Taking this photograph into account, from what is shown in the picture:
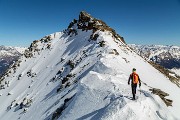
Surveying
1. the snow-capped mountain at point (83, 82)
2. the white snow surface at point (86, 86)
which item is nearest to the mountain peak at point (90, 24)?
the snow-capped mountain at point (83, 82)

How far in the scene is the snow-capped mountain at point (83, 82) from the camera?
77.1ft

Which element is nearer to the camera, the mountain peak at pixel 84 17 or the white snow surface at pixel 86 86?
the white snow surface at pixel 86 86

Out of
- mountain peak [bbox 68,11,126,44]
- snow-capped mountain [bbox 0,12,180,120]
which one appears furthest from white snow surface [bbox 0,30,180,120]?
mountain peak [bbox 68,11,126,44]

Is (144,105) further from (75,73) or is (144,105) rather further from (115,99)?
(75,73)

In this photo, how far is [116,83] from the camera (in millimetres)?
29141

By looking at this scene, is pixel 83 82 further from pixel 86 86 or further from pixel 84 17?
pixel 84 17

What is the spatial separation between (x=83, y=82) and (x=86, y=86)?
1800 mm

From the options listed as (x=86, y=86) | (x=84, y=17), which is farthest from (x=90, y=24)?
(x=86, y=86)

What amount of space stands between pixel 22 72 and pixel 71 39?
58.1 ft

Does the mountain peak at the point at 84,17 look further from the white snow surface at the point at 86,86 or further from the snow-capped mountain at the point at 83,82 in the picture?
the white snow surface at the point at 86,86

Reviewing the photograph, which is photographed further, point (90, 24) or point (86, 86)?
point (90, 24)

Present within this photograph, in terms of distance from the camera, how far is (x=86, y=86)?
97.3ft

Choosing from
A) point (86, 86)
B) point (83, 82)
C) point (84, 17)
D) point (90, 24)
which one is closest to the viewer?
point (86, 86)

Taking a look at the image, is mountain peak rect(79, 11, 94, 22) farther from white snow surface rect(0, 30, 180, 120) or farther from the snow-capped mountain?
white snow surface rect(0, 30, 180, 120)
